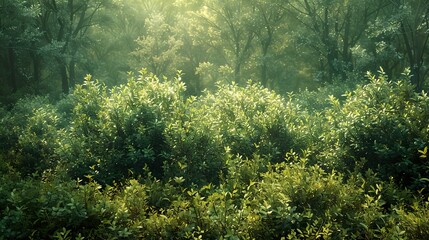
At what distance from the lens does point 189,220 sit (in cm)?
621

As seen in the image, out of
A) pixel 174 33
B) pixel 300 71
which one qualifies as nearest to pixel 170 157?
pixel 174 33

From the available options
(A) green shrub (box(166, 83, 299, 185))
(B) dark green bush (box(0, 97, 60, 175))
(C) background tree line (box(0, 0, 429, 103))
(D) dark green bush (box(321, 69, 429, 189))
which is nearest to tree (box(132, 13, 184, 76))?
(C) background tree line (box(0, 0, 429, 103))

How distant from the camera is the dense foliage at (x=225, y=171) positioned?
19.9 feet

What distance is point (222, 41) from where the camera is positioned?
126ft

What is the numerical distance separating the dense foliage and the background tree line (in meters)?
16.9

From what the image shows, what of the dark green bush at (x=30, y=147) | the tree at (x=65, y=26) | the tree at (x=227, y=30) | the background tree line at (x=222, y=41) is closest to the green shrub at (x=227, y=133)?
the dark green bush at (x=30, y=147)

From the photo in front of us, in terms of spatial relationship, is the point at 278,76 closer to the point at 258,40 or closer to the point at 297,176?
the point at 258,40

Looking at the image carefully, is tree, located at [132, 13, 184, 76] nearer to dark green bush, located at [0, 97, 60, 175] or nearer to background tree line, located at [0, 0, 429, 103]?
background tree line, located at [0, 0, 429, 103]

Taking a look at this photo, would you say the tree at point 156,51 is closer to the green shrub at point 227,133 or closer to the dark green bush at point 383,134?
the green shrub at point 227,133

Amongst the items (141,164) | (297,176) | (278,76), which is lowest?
(297,176)

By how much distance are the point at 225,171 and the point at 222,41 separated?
1206 inches

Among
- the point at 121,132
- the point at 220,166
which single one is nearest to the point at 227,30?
the point at 121,132

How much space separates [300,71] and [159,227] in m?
38.5

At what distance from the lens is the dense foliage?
19.9 feet
